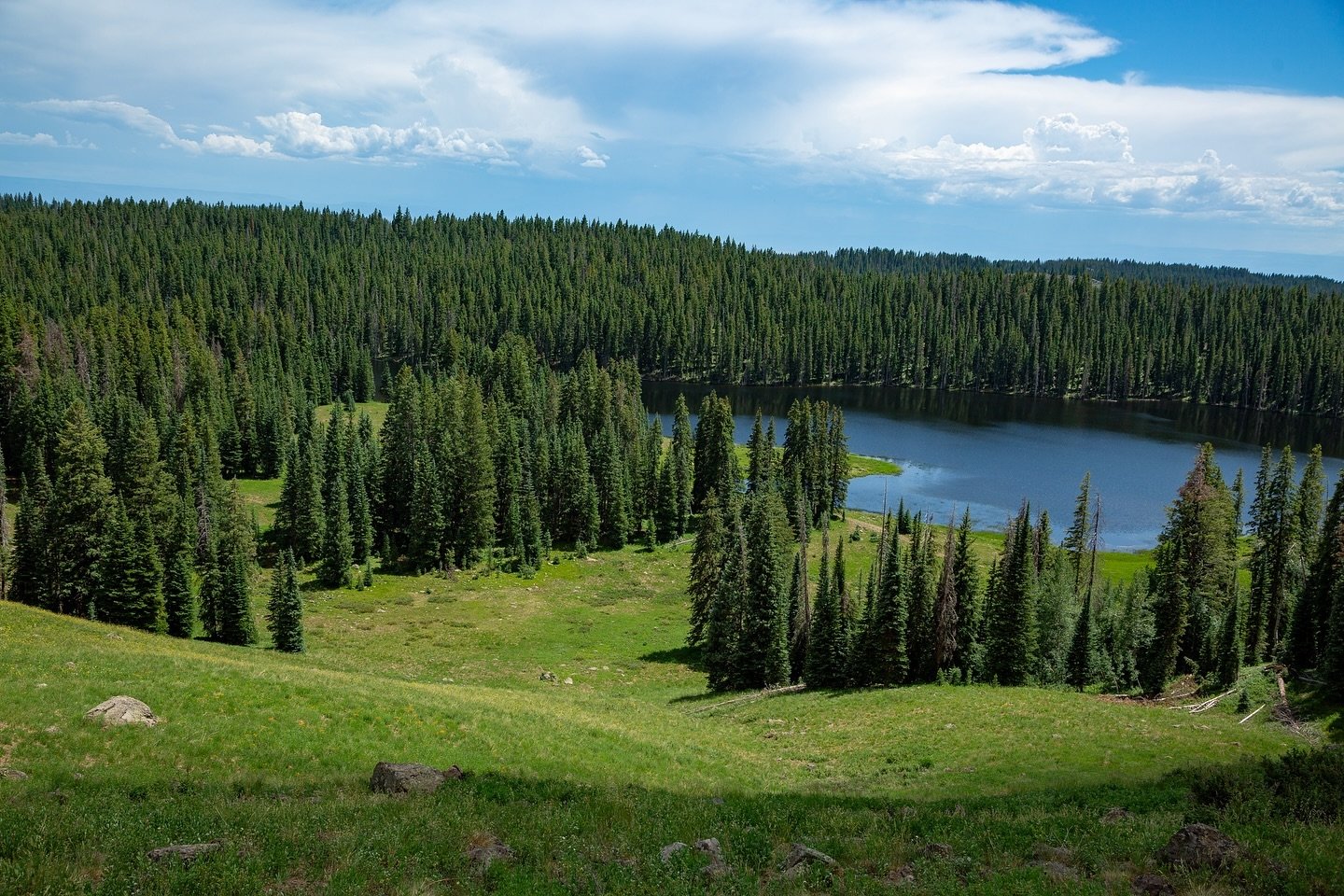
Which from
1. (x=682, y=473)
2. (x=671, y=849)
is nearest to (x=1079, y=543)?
(x=682, y=473)

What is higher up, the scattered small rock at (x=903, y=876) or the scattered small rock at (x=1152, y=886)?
the scattered small rock at (x=1152, y=886)

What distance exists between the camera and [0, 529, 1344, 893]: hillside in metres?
14.7

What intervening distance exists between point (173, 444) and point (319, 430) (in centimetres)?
1484

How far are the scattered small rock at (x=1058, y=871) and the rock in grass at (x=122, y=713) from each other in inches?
925

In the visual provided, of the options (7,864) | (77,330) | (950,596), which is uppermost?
(77,330)

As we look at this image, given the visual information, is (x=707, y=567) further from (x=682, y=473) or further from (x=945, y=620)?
(x=682, y=473)

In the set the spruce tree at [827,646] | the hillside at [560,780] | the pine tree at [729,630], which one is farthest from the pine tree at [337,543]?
the spruce tree at [827,646]

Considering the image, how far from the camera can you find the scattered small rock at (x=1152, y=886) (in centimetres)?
1433

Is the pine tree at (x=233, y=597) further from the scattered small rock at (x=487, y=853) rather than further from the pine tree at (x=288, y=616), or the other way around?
the scattered small rock at (x=487, y=853)

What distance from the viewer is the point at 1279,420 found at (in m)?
174

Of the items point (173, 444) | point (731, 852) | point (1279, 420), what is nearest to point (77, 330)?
point (173, 444)

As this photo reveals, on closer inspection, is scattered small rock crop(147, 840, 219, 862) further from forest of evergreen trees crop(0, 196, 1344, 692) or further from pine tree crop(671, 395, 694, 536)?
pine tree crop(671, 395, 694, 536)

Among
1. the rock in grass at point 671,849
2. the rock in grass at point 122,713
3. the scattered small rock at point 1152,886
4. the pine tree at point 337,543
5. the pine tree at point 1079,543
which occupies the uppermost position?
the scattered small rock at point 1152,886

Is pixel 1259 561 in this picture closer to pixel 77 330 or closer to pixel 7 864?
pixel 7 864
